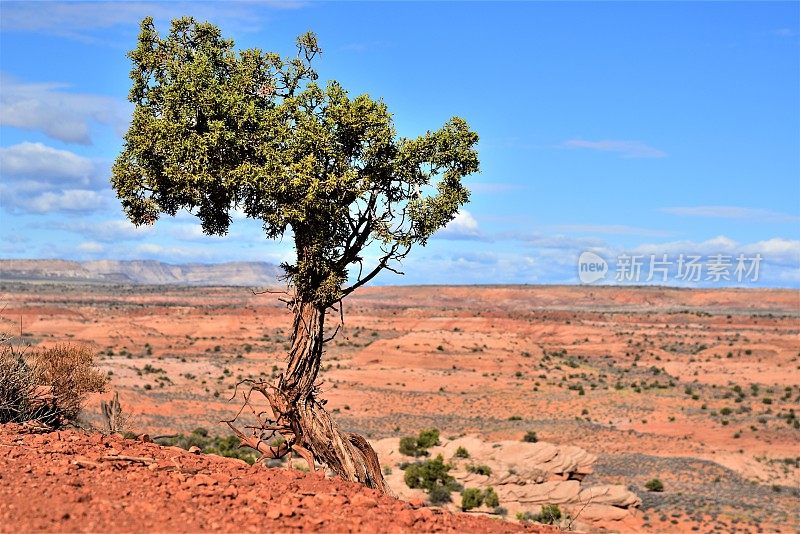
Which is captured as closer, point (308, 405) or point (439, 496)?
point (308, 405)

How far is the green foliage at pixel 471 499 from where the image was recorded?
26688 mm

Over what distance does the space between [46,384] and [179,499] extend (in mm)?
11058

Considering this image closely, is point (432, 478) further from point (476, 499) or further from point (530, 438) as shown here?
point (530, 438)

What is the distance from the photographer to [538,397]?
57.8 metres

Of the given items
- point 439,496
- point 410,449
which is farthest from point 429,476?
point 410,449

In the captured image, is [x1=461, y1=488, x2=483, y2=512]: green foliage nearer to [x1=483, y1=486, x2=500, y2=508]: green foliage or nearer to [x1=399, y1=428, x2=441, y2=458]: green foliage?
[x1=483, y1=486, x2=500, y2=508]: green foliage

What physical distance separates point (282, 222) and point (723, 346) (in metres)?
87.6

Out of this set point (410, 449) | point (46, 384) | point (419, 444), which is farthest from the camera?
point (419, 444)

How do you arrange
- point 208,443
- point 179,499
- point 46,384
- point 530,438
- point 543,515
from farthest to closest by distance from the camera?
point 530,438 → point 208,443 → point 543,515 → point 46,384 → point 179,499

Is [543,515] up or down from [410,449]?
down

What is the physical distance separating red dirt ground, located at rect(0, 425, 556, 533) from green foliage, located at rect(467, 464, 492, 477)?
19.7 meters

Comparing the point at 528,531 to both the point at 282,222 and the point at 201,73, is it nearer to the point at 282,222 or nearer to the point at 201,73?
the point at 282,222

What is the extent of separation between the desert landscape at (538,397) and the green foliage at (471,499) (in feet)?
0.80

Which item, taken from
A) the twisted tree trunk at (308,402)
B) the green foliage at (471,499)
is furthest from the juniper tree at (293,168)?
the green foliage at (471,499)
